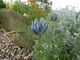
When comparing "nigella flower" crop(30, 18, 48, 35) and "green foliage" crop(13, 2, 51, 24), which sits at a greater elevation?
"nigella flower" crop(30, 18, 48, 35)

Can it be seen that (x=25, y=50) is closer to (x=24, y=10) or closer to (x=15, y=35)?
(x=15, y=35)

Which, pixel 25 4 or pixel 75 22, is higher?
pixel 75 22

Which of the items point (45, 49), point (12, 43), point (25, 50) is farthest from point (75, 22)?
point (12, 43)

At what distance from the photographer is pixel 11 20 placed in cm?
716

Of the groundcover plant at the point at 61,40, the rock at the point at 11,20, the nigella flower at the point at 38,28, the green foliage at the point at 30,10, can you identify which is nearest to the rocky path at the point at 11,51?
the groundcover plant at the point at 61,40

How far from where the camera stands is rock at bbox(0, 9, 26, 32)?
6.81 m

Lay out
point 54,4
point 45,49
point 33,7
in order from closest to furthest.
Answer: point 45,49 < point 33,7 < point 54,4

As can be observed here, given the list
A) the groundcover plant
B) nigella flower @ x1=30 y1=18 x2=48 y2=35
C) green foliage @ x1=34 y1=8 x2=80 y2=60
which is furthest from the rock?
nigella flower @ x1=30 y1=18 x2=48 y2=35

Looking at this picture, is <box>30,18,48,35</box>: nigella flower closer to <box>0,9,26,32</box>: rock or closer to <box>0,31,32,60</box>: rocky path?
<box>0,31,32,60</box>: rocky path

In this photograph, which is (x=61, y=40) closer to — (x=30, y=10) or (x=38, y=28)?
(x=38, y=28)

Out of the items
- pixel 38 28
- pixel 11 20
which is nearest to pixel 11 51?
pixel 11 20

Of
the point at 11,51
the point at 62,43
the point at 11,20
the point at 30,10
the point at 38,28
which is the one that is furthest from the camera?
the point at 30,10

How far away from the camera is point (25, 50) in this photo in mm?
5566

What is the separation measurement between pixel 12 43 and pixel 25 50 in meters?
0.45
